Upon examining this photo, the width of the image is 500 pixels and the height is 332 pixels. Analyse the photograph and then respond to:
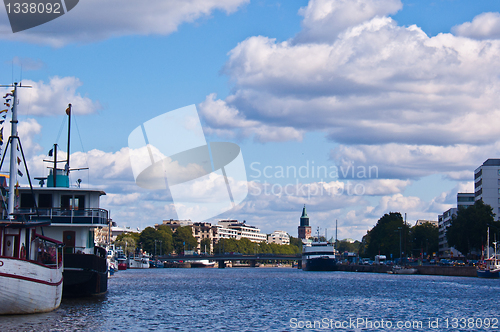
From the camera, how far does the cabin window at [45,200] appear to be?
52906 mm

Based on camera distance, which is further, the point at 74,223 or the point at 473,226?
the point at 473,226

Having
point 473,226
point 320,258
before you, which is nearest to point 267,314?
point 473,226

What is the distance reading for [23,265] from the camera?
3638 cm

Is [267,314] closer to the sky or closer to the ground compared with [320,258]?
closer to the sky

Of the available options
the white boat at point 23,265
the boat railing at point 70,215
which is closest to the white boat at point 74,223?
the boat railing at point 70,215

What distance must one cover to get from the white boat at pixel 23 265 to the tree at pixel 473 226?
373ft

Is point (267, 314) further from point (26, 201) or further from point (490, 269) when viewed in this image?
point (490, 269)

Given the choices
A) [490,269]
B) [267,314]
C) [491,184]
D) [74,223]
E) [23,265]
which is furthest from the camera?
[491,184]

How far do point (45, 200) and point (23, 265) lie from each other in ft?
57.3

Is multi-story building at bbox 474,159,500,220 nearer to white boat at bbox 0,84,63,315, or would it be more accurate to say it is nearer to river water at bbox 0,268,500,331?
river water at bbox 0,268,500,331

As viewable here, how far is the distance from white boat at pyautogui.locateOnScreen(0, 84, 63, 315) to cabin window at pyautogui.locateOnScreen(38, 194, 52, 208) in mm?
7898

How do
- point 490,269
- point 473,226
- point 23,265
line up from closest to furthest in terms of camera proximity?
point 23,265, point 490,269, point 473,226

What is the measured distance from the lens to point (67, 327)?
3731 centimetres

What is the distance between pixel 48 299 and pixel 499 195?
159036 millimetres
